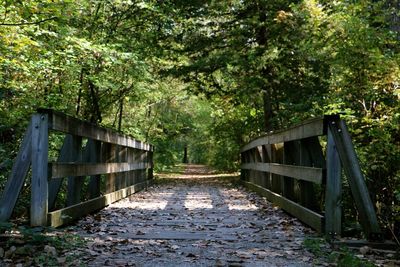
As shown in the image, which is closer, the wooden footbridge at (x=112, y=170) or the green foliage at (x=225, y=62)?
the wooden footbridge at (x=112, y=170)

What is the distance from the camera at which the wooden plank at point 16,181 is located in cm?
446

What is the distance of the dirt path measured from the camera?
3.88 metres

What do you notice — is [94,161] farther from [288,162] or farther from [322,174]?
[322,174]

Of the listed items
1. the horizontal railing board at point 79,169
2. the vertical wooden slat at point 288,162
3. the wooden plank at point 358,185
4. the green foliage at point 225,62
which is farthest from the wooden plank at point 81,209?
the wooden plank at point 358,185

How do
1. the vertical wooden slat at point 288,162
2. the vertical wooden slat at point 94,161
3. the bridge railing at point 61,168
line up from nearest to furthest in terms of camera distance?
the bridge railing at point 61,168, the vertical wooden slat at point 94,161, the vertical wooden slat at point 288,162

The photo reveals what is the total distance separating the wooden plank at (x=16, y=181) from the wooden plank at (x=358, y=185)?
3.24 meters

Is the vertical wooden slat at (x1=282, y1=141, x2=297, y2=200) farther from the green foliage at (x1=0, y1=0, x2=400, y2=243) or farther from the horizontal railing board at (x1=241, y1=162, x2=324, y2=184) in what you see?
the green foliage at (x1=0, y1=0, x2=400, y2=243)

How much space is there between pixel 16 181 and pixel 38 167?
254mm

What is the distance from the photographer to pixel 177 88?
21328 mm

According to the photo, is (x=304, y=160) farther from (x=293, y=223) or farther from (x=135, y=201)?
(x=135, y=201)

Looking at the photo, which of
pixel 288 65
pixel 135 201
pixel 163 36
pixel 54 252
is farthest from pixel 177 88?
pixel 54 252

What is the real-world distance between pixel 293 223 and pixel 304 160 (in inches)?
33.8

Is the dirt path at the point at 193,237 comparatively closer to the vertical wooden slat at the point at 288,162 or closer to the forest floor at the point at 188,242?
the forest floor at the point at 188,242

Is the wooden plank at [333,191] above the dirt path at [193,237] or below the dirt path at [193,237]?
above
